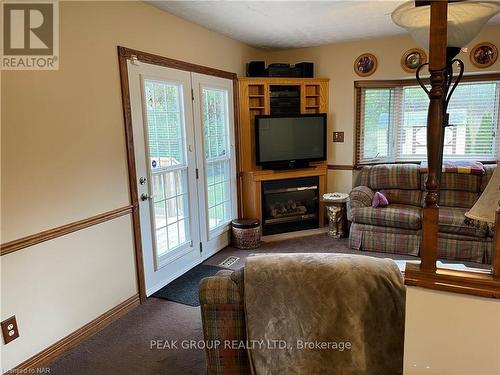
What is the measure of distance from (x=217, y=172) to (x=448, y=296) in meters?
3.08

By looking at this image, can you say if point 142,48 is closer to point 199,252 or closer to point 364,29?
point 199,252

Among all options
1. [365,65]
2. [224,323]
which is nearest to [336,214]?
[365,65]

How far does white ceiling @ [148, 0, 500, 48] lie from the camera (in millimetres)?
3000

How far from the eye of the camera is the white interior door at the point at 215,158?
144 inches

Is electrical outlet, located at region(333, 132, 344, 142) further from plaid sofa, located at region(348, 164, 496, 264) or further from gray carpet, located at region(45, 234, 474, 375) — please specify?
gray carpet, located at region(45, 234, 474, 375)

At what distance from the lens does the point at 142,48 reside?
2.87 m

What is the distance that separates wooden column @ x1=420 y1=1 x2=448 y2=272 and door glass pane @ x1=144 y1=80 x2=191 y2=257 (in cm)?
229

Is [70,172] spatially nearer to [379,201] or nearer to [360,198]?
[360,198]

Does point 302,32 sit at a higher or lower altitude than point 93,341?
higher

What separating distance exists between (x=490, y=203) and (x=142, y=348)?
217 cm

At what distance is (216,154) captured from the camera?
400 cm

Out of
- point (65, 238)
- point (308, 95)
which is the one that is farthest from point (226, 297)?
point (308, 95)

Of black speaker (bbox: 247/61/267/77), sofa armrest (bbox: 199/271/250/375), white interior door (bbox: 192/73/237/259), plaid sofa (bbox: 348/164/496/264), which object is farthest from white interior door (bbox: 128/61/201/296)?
plaid sofa (bbox: 348/164/496/264)

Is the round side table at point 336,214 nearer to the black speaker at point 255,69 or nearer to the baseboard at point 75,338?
the black speaker at point 255,69
